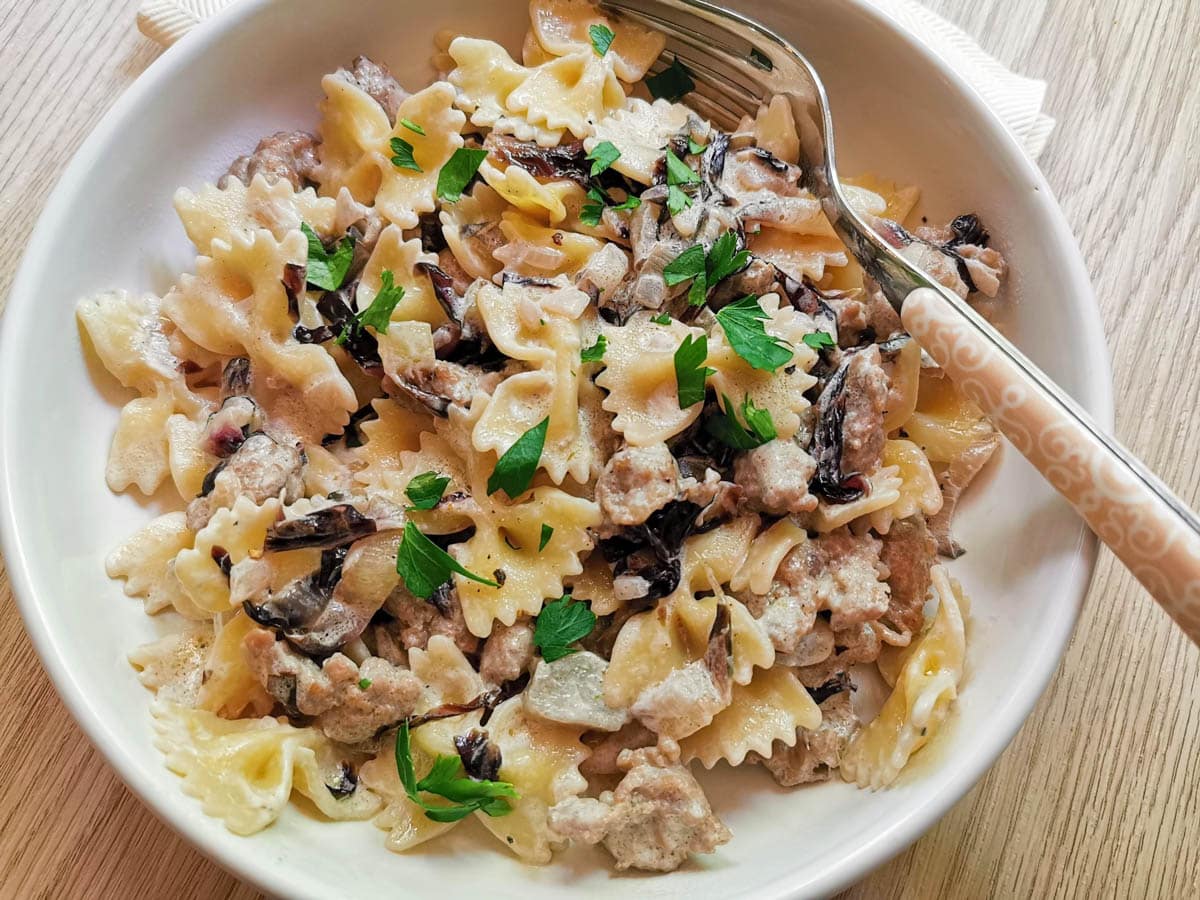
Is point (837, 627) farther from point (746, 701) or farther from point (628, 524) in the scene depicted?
point (628, 524)

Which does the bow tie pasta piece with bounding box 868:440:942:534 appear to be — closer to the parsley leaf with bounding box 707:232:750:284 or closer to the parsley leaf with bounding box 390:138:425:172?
the parsley leaf with bounding box 707:232:750:284

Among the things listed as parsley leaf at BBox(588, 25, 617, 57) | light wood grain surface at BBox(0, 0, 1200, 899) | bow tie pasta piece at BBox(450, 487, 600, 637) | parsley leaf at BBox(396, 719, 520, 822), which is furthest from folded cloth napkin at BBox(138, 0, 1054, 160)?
parsley leaf at BBox(396, 719, 520, 822)

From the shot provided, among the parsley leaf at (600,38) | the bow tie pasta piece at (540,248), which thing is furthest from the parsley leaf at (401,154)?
the parsley leaf at (600,38)

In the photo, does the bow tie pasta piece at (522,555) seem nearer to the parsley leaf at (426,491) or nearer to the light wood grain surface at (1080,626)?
the parsley leaf at (426,491)

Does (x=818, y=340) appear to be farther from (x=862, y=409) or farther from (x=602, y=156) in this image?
(x=602, y=156)

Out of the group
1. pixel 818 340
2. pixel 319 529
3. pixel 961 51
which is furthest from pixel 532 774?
pixel 961 51

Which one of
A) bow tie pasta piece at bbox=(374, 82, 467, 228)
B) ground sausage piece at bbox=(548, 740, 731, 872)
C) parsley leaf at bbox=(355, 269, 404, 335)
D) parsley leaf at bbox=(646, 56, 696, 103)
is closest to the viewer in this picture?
ground sausage piece at bbox=(548, 740, 731, 872)

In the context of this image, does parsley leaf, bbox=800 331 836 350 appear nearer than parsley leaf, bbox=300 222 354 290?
Yes
